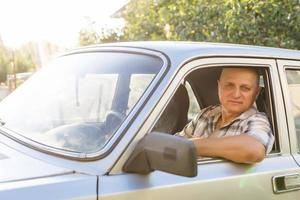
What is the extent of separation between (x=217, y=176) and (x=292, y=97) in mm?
806

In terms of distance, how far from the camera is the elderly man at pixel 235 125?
276 cm

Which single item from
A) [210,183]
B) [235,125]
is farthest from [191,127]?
[210,183]

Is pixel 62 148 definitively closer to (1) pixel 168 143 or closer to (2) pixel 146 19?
(1) pixel 168 143

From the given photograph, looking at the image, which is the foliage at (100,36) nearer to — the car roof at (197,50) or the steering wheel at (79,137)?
the car roof at (197,50)

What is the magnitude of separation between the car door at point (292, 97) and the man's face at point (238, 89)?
0.17 metres

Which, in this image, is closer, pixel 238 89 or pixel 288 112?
pixel 288 112

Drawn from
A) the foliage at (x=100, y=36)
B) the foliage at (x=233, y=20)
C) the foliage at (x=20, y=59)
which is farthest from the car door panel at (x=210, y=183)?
the foliage at (x=20, y=59)

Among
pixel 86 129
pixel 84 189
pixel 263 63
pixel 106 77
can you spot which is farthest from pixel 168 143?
pixel 263 63

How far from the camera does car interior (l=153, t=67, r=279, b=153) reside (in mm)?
3109

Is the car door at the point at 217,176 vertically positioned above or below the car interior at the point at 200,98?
below

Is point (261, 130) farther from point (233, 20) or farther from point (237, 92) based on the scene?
point (233, 20)

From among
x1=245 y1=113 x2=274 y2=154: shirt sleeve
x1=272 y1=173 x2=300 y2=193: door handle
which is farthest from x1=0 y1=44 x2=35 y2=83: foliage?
x1=272 y1=173 x2=300 y2=193: door handle

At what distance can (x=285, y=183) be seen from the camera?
2.92m

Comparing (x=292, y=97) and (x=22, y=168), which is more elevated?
(x=292, y=97)
